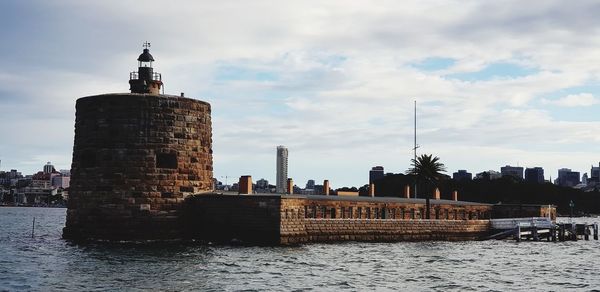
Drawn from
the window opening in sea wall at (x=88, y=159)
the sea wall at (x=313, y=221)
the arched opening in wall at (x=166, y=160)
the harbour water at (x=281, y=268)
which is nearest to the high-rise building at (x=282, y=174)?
the sea wall at (x=313, y=221)

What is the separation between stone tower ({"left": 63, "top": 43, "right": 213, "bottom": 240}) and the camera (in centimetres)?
5034

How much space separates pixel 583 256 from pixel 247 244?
2466 cm

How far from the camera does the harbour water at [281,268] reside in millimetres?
32438

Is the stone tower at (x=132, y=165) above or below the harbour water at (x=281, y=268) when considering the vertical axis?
above

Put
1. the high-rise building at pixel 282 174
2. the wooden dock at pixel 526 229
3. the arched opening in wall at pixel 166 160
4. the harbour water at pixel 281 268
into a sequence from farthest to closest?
the wooden dock at pixel 526 229 < the high-rise building at pixel 282 174 < the arched opening in wall at pixel 166 160 < the harbour water at pixel 281 268

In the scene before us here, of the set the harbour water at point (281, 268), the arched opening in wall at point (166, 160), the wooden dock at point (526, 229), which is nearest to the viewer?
the harbour water at point (281, 268)

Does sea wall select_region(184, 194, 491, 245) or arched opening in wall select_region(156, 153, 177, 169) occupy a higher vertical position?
arched opening in wall select_region(156, 153, 177, 169)

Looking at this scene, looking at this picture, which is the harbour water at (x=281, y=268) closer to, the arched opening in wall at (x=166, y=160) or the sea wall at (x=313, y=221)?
the sea wall at (x=313, y=221)

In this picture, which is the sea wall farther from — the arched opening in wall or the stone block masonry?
the arched opening in wall

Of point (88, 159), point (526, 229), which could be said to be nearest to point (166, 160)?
point (88, 159)

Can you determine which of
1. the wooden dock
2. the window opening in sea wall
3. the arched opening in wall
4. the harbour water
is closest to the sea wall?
the wooden dock

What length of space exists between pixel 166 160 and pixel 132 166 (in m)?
2.42

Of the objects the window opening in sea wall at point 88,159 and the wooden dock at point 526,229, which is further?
the wooden dock at point 526,229

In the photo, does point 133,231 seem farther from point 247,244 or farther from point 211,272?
point 211,272
